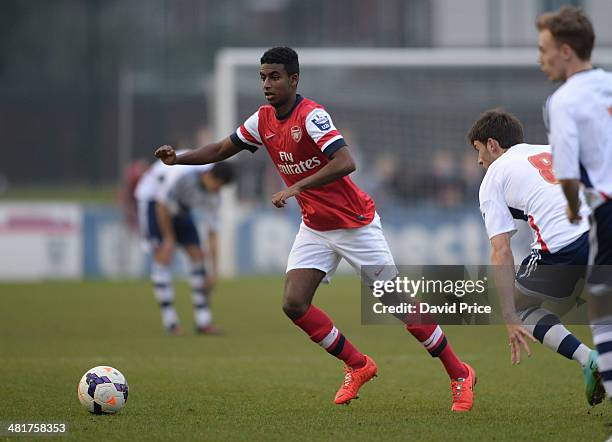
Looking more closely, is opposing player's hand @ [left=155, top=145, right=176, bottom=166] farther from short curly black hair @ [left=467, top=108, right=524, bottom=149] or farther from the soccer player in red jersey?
short curly black hair @ [left=467, top=108, right=524, bottom=149]

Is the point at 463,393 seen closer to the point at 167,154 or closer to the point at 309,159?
the point at 309,159

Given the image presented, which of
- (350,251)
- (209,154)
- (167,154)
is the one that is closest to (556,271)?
(350,251)

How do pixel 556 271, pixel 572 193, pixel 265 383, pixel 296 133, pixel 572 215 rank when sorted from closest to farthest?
pixel 572 193 → pixel 572 215 → pixel 556 271 → pixel 296 133 → pixel 265 383

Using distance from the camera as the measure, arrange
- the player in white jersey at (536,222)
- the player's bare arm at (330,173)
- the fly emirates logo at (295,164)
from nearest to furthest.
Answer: the player in white jersey at (536,222), the player's bare arm at (330,173), the fly emirates logo at (295,164)

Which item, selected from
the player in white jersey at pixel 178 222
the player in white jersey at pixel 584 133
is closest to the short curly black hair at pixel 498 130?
the player in white jersey at pixel 584 133

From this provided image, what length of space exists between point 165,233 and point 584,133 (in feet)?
27.4

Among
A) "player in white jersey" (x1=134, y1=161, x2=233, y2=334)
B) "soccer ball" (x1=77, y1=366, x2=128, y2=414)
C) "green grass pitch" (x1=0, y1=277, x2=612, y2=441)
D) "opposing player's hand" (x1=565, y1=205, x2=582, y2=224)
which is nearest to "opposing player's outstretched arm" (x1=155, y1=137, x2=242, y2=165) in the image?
"soccer ball" (x1=77, y1=366, x2=128, y2=414)

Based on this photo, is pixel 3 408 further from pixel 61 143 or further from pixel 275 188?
pixel 61 143

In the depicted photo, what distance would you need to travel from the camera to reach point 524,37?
861 inches

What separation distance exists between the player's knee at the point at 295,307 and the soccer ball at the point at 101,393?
122 centimetres

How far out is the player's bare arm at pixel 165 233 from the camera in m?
13.1

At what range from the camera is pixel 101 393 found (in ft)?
23.6

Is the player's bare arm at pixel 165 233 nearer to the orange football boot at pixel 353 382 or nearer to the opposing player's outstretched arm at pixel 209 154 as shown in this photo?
the opposing player's outstretched arm at pixel 209 154

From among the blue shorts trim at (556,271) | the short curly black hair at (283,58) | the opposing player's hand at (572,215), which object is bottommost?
the blue shorts trim at (556,271)
